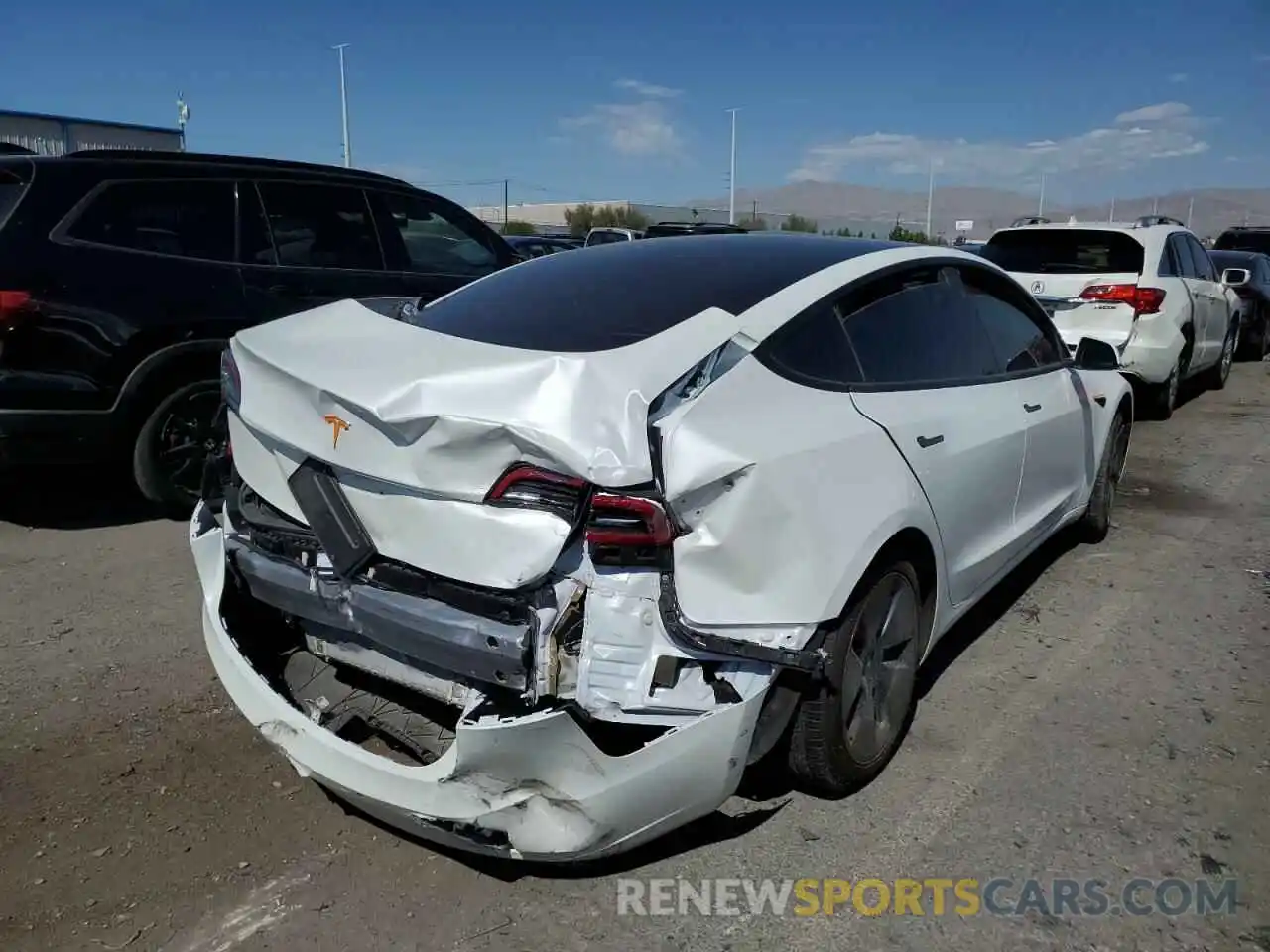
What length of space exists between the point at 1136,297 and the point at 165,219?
7.48 meters

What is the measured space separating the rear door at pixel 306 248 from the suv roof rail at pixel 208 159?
12cm

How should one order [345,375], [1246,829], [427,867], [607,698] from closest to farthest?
[607,698]
[345,375]
[427,867]
[1246,829]

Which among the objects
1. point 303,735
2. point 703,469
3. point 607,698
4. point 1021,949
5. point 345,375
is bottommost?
point 1021,949

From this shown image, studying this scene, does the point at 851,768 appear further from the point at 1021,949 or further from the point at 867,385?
the point at 867,385

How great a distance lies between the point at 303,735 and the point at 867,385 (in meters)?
1.93

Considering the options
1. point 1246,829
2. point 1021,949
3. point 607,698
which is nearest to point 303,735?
point 607,698

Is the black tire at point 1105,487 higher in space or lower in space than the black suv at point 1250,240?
lower

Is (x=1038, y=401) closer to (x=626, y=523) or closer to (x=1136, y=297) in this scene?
(x=626, y=523)

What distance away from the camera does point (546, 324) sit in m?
3.12

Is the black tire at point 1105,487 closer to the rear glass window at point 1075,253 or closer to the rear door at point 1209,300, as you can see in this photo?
the rear glass window at point 1075,253

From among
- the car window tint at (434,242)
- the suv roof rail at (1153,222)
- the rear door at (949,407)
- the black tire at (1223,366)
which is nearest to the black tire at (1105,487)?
the rear door at (949,407)

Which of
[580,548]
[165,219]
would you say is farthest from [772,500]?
[165,219]

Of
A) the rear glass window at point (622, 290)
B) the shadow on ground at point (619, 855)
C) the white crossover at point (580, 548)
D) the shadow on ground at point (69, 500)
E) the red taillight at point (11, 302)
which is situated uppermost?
the rear glass window at point (622, 290)

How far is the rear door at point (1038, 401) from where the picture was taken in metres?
4.18
